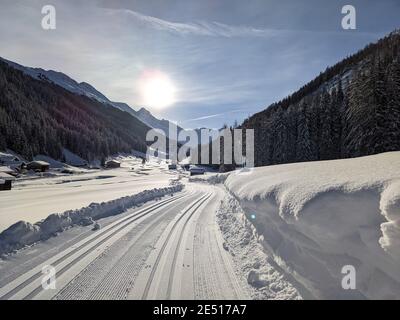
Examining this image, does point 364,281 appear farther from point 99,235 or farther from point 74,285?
point 99,235

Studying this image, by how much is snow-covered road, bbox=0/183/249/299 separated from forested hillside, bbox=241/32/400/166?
28.7 meters

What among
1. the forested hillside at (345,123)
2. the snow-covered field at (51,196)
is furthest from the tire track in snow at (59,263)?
the forested hillside at (345,123)

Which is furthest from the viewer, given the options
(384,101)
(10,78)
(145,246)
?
(10,78)

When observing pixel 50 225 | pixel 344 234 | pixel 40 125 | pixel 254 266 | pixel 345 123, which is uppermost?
pixel 40 125

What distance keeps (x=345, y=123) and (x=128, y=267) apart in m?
46.3

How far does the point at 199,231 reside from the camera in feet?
34.4

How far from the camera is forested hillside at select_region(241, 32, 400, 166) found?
101 ft

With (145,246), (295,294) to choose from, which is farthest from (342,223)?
(145,246)

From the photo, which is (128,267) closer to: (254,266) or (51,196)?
(254,266)

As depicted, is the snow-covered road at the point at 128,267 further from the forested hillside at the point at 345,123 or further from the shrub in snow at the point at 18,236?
the forested hillside at the point at 345,123

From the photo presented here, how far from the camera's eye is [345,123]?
147 feet

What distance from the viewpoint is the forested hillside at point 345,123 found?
30.9m

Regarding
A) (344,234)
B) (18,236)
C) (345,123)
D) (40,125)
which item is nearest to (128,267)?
(18,236)
